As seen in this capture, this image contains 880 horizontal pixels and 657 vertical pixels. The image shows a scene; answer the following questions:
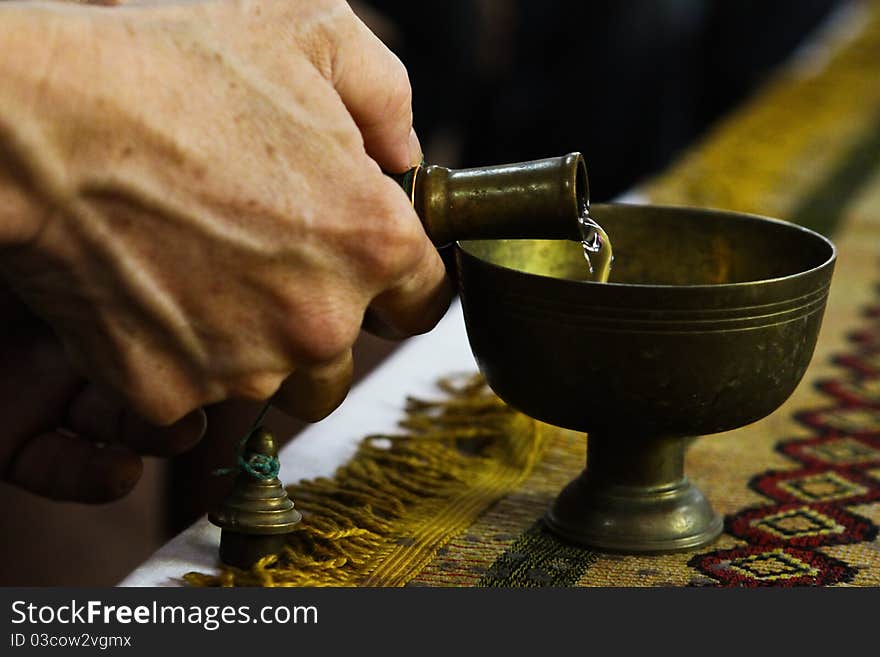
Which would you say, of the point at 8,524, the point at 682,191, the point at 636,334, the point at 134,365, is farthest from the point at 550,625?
the point at 682,191

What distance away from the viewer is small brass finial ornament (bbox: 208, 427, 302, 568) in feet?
2.59

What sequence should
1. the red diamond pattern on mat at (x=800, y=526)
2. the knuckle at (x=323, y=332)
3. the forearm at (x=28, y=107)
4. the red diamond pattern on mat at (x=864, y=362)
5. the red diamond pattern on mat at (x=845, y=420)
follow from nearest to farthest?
the forearm at (x=28, y=107), the knuckle at (x=323, y=332), the red diamond pattern on mat at (x=800, y=526), the red diamond pattern on mat at (x=845, y=420), the red diamond pattern on mat at (x=864, y=362)

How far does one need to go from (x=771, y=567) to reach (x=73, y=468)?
1.73 ft

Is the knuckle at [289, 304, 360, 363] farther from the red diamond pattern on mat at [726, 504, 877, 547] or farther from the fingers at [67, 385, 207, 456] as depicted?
the red diamond pattern on mat at [726, 504, 877, 547]

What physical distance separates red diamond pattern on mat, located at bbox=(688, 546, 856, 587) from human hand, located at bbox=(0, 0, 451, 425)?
28 cm

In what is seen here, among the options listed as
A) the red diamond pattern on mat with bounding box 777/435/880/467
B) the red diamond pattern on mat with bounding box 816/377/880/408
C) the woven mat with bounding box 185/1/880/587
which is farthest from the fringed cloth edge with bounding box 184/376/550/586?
the red diamond pattern on mat with bounding box 816/377/880/408

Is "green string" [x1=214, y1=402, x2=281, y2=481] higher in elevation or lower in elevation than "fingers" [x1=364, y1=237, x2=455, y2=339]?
lower

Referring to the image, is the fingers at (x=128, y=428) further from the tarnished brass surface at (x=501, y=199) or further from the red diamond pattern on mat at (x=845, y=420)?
the red diamond pattern on mat at (x=845, y=420)

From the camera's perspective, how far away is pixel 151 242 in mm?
720

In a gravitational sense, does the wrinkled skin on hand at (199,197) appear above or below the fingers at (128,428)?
above

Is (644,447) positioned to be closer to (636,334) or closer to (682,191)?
(636,334)

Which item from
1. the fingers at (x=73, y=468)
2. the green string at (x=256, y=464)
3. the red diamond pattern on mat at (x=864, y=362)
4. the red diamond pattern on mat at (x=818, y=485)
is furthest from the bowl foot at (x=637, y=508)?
the red diamond pattern on mat at (x=864, y=362)

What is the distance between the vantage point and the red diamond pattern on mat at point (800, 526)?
88cm

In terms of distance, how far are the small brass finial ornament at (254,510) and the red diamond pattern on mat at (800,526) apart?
1.05 ft
